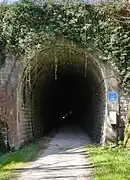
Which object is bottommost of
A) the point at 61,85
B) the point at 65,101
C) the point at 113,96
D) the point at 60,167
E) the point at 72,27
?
the point at 60,167

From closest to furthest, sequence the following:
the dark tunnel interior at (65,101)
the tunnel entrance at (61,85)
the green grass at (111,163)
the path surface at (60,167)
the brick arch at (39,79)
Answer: the green grass at (111,163), the path surface at (60,167), the brick arch at (39,79), the tunnel entrance at (61,85), the dark tunnel interior at (65,101)

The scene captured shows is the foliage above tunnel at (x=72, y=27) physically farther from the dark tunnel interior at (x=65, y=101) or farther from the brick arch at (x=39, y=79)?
the dark tunnel interior at (x=65, y=101)

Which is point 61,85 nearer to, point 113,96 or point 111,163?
point 113,96

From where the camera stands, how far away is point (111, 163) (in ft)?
37.0

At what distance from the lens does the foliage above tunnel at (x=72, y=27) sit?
54.6 feet

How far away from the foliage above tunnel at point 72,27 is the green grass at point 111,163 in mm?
3631

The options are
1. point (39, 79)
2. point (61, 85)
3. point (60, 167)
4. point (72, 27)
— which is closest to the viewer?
point (60, 167)

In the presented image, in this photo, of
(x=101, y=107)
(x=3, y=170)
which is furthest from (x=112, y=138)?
(x=3, y=170)

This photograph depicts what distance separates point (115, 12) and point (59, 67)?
6.99m

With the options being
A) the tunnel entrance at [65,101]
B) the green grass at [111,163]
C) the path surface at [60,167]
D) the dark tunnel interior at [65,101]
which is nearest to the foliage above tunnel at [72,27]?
the green grass at [111,163]

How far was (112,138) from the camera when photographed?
16.6 m

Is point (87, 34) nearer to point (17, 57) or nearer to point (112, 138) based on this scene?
point (17, 57)

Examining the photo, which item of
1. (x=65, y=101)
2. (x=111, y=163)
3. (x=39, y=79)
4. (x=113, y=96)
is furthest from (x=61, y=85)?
(x=111, y=163)

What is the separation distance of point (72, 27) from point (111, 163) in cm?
716
